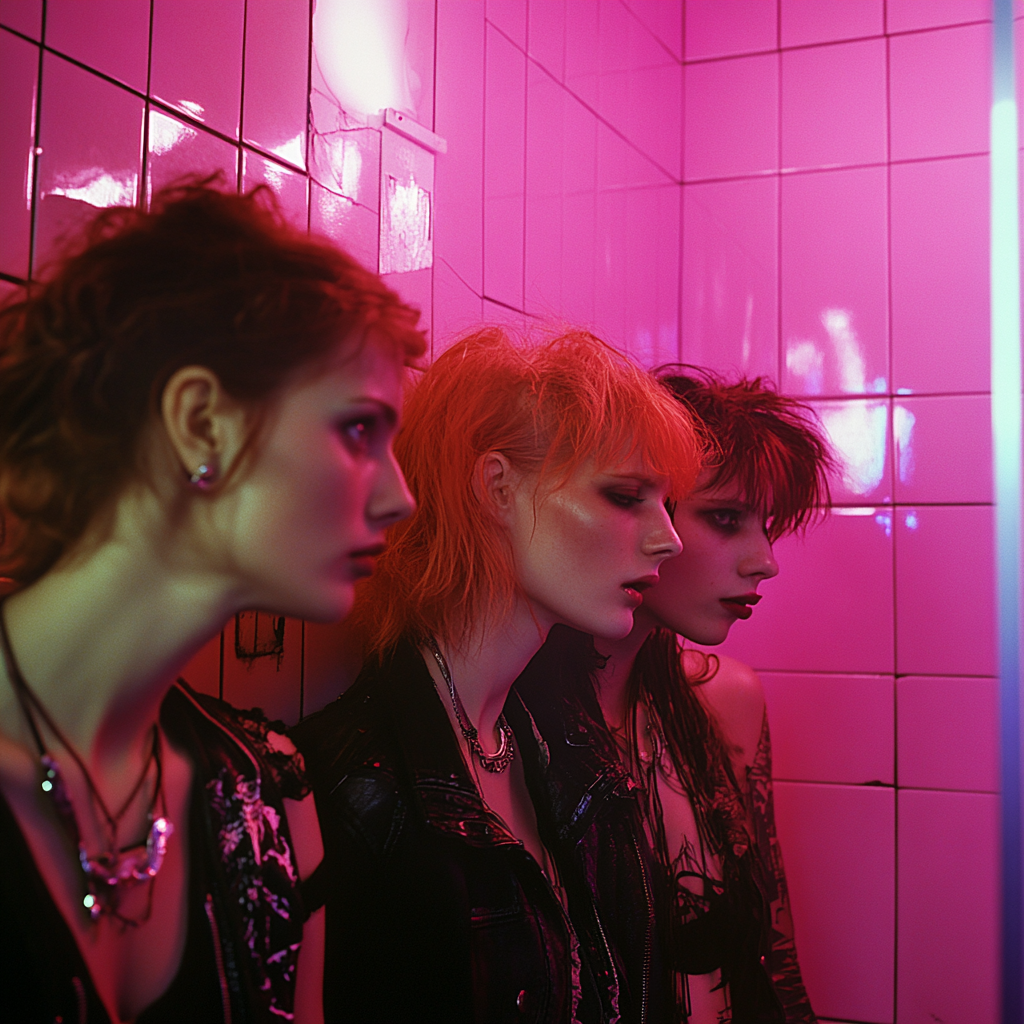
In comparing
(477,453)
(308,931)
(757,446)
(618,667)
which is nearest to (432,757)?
(308,931)

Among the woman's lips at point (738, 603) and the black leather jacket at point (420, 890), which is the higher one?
the woman's lips at point (738, 603)

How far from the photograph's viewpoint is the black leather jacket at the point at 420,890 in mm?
1016

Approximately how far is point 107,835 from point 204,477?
0.82 ft

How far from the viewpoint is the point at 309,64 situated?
123 centimetres

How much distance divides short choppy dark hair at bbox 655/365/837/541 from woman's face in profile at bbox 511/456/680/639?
0.37 m

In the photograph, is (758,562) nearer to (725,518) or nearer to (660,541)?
(725,518)

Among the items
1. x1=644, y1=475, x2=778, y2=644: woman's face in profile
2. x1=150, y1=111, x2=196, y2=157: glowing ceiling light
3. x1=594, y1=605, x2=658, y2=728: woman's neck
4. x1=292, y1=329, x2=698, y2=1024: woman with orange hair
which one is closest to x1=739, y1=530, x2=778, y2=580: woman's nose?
x1=644, y1=475, x2=778, y2=644: woman's face in profile

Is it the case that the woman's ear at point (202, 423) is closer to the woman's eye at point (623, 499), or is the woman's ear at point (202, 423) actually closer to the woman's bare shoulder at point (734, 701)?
the woman's eye at point (623, 499)

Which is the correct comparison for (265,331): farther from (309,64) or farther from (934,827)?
(934,827)

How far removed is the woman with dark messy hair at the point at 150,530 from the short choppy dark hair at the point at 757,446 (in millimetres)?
892

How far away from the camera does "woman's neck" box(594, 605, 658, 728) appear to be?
1.58 metres

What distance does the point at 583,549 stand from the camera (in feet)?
3.97

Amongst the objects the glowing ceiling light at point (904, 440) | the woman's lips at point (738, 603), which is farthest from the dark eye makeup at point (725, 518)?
the glowing ceiling light at point (904, 440)

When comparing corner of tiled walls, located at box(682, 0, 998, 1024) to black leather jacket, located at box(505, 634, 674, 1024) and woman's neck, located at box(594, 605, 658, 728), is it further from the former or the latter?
black leather jacket, located at box(505, 634, 674, 1024)
